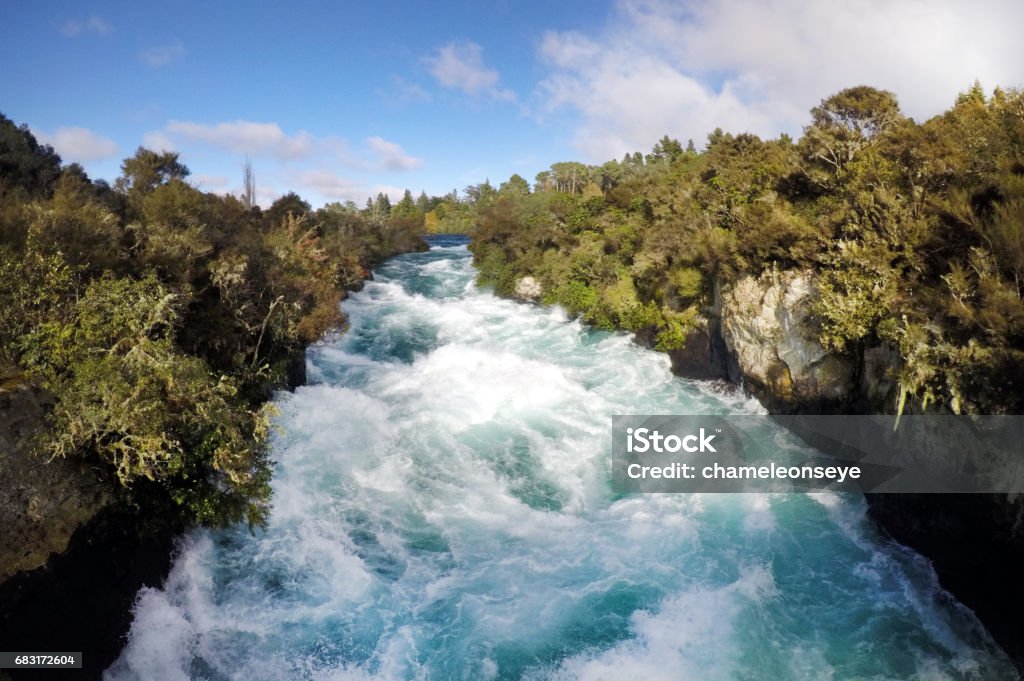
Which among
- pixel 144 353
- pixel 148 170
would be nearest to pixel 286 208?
pixel 148 170

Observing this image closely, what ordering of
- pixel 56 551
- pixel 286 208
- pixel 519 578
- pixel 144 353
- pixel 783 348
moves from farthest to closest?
pixel 286 208 → pixel 783 348 → pixel 519 578 → pixel 144 353 → pixel 56 551

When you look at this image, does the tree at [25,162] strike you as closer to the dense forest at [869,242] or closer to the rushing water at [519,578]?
the rushing water at [519,578]

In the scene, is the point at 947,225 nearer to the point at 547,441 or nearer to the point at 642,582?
the point at 642,582

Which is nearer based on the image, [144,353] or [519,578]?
[144,353]

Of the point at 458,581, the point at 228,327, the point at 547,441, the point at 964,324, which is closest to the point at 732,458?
the point at 547,441

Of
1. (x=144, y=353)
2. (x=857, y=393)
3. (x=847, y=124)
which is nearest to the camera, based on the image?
(x=144, y=353)

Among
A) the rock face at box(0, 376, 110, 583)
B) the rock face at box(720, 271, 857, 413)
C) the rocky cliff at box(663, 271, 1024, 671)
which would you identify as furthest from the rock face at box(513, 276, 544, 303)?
the rock face at box(0, 376, 110, 583)

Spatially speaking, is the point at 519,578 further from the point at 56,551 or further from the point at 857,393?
the point at 857,393

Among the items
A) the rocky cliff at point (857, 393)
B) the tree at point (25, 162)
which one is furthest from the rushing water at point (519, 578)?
the tree at point (25, 162)
